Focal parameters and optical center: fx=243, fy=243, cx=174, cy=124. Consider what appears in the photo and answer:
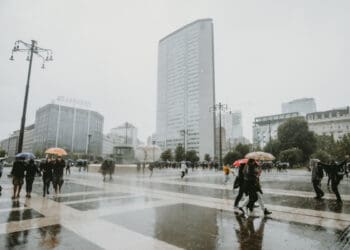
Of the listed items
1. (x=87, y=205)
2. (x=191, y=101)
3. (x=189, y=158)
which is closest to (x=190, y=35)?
(x=191, y=101)

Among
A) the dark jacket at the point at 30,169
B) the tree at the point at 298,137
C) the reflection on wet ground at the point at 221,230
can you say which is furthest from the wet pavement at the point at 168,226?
the tree at the point at 298,137

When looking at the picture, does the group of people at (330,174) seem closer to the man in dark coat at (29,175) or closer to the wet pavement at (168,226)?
the wet pavement at (168,226)

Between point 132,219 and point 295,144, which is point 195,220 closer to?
point 132,219

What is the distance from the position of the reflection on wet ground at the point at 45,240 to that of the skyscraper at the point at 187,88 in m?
121

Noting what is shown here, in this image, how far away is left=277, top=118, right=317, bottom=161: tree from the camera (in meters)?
58.0

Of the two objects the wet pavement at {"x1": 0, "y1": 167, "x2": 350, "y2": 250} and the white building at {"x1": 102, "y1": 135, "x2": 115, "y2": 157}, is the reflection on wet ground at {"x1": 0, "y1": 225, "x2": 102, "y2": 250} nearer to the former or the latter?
the wet pavement at {"x1": 0, "y1": 167, "x2": 350, "y2": 250}

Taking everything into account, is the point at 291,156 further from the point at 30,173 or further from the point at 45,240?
the point at 45,240

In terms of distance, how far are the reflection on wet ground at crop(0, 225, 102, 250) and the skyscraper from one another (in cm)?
12062

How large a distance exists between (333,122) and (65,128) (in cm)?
13746

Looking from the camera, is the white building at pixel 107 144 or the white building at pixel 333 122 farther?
the white building at pixel 107 144

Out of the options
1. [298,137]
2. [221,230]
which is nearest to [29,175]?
[221,230]

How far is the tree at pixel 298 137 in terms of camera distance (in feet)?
190

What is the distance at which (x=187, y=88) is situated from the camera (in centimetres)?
15112

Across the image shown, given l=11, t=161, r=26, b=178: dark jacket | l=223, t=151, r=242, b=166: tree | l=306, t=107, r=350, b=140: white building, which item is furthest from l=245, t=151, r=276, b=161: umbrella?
l=306, t=107, r=350, b=140: white building
